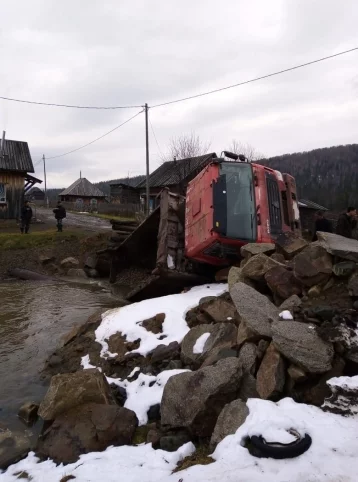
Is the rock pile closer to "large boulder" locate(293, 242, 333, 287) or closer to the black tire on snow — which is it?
"large boulder" locate(293, 242, 333, 287)

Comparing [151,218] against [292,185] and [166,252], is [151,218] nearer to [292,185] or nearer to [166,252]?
[166,252]

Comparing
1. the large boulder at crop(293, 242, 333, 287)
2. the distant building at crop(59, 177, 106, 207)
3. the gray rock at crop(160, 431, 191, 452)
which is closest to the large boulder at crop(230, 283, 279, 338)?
the large boulder at crop(293, 242, 333, 287)

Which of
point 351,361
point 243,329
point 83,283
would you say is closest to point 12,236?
point 83,283

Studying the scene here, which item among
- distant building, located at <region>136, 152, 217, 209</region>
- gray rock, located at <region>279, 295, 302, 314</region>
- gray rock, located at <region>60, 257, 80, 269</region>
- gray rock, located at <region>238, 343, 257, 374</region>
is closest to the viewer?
gray rock, located at <region>238, 343, 257, 374</region>

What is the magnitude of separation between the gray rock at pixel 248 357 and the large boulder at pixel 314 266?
4.32 feet

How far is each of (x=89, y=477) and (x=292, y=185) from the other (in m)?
7.27

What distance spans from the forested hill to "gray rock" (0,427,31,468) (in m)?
60.8

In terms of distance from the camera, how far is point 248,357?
13.6 feet

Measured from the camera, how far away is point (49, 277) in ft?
44.0

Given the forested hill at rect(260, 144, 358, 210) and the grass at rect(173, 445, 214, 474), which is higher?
the forested hill at rect(260, 144, 358, 210)

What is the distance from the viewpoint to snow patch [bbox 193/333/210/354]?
4.91 meters

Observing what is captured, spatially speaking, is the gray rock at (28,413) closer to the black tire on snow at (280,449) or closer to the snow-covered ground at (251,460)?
the snow-covered ground at (251,460)

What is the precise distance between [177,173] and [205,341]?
29.6 m

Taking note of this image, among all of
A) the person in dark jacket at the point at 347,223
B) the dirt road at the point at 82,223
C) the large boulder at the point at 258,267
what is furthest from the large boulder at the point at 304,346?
the dirt road at the point at 82,223
